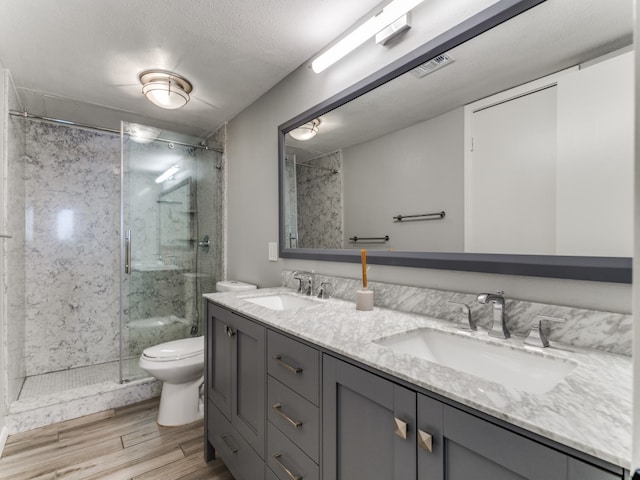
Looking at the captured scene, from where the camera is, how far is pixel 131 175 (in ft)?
8.08

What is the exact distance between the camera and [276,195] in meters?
2.18

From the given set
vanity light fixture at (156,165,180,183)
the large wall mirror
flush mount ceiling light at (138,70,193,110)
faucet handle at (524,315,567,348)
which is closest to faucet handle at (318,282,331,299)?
the large wall mirror

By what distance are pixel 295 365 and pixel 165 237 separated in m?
2.04

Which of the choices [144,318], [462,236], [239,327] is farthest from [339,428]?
[144,318]

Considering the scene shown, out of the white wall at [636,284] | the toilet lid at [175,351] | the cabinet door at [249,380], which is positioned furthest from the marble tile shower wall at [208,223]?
the white wall at [636,284]

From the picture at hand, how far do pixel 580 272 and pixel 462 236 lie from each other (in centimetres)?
36

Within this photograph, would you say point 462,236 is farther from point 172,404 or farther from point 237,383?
point 172,404

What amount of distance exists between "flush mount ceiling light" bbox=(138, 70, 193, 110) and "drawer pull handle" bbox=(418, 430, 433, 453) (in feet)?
7.65

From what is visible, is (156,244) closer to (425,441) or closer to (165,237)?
(165,237)

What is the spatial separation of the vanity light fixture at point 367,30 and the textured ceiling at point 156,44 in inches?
5.4

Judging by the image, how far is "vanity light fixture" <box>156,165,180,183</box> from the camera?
2.61 meters

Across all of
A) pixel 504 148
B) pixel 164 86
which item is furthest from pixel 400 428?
pixel 164 86

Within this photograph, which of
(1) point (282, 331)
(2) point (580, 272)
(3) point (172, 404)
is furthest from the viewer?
(3) point (172, 404)

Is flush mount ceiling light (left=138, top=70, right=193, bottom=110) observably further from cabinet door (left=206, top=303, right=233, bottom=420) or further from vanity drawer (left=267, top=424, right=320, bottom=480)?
vanity drawer (left=267, top=424, right=320, bottom=480)
